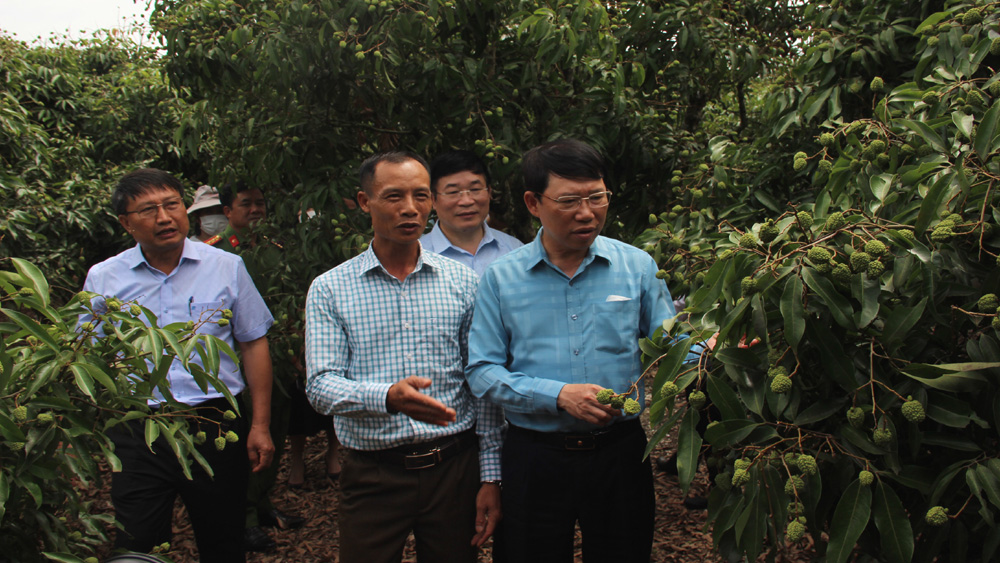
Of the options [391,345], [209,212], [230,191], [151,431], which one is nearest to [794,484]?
[391,345]

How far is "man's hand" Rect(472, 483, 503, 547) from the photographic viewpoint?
2436 millimetres

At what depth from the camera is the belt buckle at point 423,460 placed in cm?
235

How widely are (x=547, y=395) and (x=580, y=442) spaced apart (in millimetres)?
232

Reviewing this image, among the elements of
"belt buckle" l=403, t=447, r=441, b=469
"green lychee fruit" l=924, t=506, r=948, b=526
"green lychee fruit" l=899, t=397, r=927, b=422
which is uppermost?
"green lychee fruit" l=899, t=397, r=927, b=422

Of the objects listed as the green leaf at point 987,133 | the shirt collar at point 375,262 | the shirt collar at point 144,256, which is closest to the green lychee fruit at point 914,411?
→ the green leaf at point 987,133

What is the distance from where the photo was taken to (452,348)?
8.16 feet

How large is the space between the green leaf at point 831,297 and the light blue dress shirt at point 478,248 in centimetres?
193

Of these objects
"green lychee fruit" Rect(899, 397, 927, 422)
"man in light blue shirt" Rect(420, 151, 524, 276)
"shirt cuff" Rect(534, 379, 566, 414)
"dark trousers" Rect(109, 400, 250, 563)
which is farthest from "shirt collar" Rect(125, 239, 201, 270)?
"green lychee fruit" Rect(899, 397, 927, 422)

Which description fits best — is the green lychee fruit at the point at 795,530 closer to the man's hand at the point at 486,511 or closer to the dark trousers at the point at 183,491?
the man's hand at the point at 486,511

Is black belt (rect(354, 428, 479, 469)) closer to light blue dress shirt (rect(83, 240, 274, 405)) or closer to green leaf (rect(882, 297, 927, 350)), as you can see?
light blue dress shirt (rect(83, 240, 274, 405))

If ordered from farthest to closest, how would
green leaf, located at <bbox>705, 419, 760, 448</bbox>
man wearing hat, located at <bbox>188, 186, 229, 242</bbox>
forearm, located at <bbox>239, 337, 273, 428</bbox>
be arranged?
man wearing hat, located at <bbox>188, 186, 229, 242</bbox>, forearm, located at <bbox>239, 337, 273, 428</bbox>, green leaf, located at <bbox>705, 419, 760, 448</bbox>

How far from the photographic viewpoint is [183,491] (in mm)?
2822

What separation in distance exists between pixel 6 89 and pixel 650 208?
17.7 feet

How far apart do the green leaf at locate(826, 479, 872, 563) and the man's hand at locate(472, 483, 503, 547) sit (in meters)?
1.24
